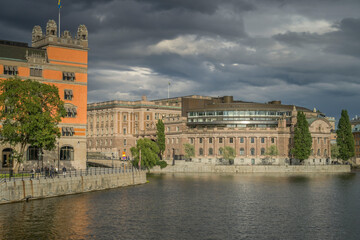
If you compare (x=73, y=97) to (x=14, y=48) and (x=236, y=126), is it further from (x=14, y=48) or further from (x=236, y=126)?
(x=236, y=126)

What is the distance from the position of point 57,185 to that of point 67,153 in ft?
86.5

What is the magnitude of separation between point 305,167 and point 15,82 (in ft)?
327

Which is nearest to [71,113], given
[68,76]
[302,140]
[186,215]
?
[68,76]

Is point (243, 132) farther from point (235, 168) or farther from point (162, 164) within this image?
point (162, 164)

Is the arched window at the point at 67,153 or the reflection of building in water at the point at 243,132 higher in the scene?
the reflection of building in water at the point at 243,132

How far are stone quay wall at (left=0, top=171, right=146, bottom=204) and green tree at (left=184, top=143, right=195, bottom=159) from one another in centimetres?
7612

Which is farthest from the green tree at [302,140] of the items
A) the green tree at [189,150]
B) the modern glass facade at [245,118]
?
the green tree at [189,150]

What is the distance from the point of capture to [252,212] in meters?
68.0

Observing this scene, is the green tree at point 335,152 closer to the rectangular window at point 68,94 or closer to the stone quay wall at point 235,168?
the stone quay wall at point 235,168

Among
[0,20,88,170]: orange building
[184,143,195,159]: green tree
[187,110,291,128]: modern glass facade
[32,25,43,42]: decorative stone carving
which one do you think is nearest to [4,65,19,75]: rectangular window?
[0,20,88,170]: orange building

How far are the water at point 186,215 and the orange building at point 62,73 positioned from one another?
17102mm

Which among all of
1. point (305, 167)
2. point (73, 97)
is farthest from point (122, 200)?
point (305, 167)

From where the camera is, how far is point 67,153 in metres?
102

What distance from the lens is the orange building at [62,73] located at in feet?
321
